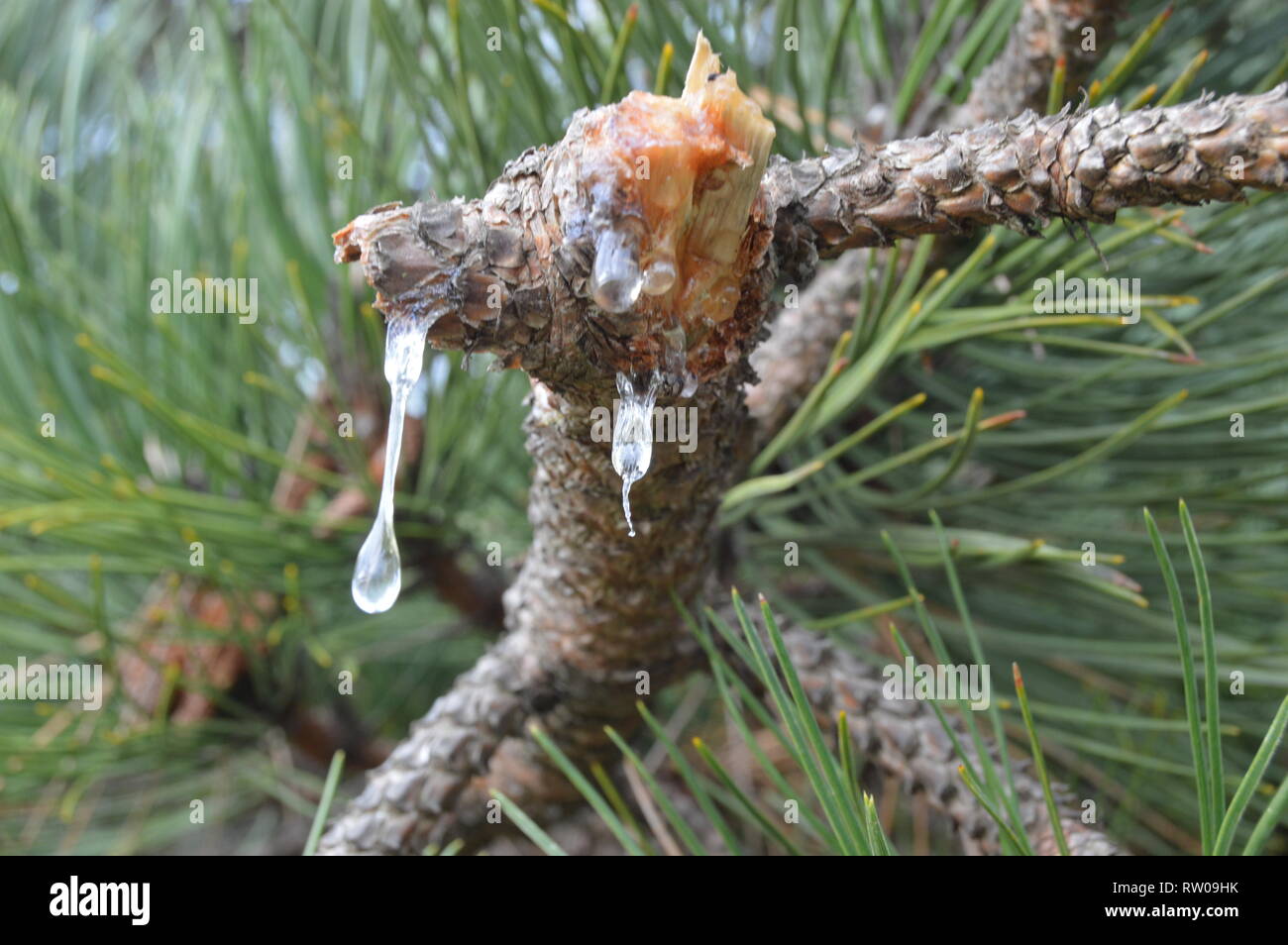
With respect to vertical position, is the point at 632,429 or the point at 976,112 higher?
the point at 976,112

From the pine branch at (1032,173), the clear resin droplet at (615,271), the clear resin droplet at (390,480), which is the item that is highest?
the pine branch at (1032,173)

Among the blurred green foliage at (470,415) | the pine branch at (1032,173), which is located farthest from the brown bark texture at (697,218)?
the blurred green foliage at (470,415)

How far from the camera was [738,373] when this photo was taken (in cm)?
33

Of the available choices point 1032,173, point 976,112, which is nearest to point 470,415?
point 976,112

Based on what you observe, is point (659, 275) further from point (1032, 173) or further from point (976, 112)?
point (976, 112)

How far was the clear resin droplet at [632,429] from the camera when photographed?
0.97 feet

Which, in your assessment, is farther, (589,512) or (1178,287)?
(1178,287)

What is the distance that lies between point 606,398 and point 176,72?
0.80m

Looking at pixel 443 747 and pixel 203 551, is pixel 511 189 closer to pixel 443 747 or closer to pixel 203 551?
pixel 443 747

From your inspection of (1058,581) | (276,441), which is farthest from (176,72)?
(1058,581)

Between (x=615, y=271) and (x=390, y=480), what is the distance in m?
0.10

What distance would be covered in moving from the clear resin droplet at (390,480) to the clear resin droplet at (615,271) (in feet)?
0.16

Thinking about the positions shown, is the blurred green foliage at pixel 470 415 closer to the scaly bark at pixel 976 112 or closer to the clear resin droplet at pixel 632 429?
the scaly bark at pixel 976 112

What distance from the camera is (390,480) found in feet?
1.01
